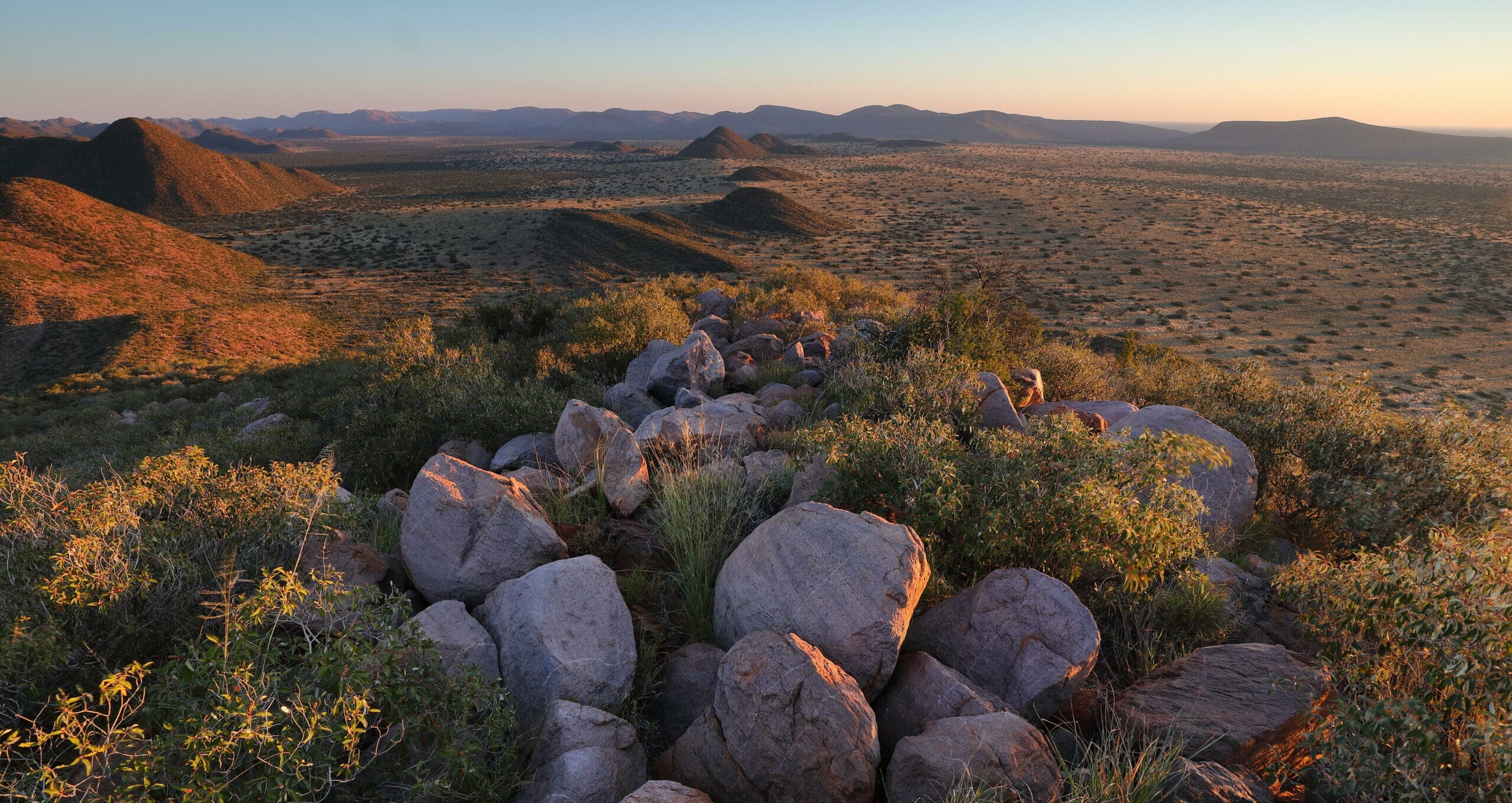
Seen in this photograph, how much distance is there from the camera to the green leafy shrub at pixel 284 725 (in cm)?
274

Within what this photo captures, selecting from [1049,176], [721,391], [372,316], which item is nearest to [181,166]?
[372,316]

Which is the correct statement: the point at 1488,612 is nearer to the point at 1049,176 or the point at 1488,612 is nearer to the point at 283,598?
the point at 283,598

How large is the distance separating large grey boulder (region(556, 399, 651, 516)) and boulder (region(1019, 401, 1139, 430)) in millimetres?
4507

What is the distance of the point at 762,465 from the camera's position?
648cm

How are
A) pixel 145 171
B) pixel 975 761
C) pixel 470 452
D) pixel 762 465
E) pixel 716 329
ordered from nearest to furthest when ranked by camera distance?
pixel 975 761, pixel 762 465, pixel 470 452, pixel 716 329, pixel 145 171

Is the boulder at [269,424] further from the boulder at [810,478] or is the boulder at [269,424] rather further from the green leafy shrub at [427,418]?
the boulder at [810,478]

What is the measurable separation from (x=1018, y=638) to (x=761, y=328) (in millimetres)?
10221

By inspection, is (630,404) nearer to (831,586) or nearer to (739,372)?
(739,372)

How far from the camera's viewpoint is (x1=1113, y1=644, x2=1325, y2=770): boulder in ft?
11.7

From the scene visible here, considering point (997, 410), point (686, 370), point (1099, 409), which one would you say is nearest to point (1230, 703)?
point (997, 410)

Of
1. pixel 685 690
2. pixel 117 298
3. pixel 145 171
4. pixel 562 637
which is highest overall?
pixel 145 171

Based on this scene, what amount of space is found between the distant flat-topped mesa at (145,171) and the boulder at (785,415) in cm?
7388

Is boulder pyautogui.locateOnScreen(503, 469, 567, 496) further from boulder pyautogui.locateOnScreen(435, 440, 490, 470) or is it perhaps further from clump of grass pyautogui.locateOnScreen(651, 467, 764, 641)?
boulder pyautogui.locateOnScreen(435, 440, 490, 470)

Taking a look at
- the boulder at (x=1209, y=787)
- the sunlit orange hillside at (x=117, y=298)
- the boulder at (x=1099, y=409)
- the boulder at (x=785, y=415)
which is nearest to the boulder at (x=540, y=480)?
the boulder at (x=785, y=415)
